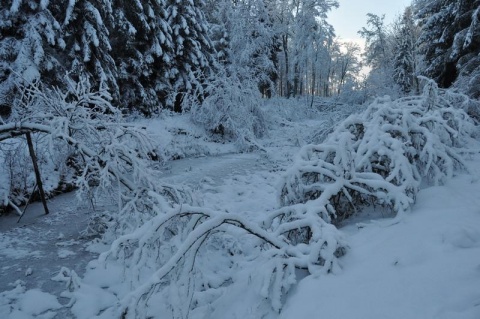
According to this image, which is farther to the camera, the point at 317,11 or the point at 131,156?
the point at 317,11

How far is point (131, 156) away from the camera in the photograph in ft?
16.6

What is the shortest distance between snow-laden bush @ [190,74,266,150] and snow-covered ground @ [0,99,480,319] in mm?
6960

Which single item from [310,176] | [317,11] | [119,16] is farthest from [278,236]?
[317,11]

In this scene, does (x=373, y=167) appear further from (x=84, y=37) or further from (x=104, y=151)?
(x=84, y=37)

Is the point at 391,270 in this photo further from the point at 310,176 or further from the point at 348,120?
the point at 348,120

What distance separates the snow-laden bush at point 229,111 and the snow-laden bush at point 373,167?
847 cm

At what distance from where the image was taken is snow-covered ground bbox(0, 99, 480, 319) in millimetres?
2109

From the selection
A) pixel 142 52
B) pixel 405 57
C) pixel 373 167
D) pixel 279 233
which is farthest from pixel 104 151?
pixel 405 57

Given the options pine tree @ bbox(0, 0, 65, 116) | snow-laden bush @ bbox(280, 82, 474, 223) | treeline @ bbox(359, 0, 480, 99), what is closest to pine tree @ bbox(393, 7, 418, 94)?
treeline @ bbox(359, 0, 480, 99)

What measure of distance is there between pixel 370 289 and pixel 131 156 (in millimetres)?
4018

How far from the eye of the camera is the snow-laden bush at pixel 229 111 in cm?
1316

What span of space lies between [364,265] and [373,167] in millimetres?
2079

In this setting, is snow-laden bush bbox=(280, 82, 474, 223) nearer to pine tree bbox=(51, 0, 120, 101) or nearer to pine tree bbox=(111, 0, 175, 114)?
pine tree bbox=(51, 0, 120, 101)

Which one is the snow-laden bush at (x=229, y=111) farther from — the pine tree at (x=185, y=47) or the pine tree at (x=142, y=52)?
the pine tree at (x=142, y=52)
